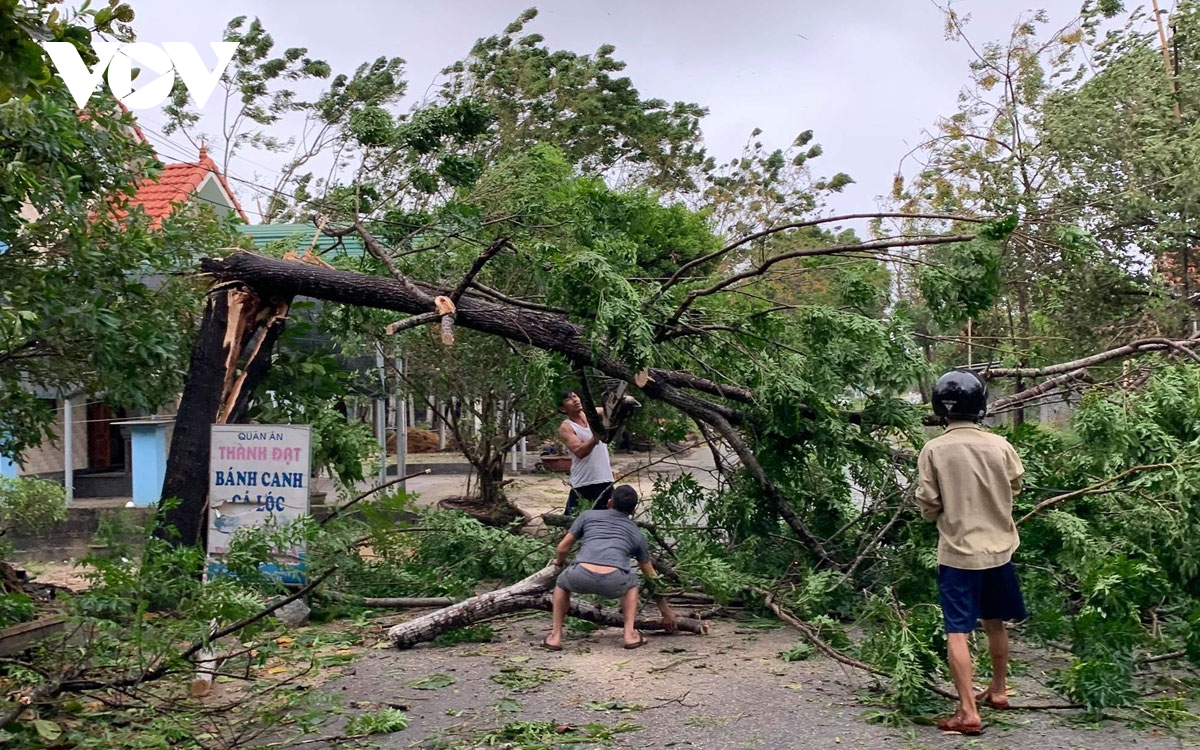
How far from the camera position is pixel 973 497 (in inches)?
196

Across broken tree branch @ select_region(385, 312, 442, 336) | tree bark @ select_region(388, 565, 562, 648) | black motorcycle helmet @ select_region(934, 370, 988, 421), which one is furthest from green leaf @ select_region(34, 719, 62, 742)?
black motorcycle helmet @ select_region(934, 370, 988, 421)

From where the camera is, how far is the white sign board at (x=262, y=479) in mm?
6332

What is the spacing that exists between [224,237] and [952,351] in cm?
684

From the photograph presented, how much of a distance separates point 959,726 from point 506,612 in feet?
10.6

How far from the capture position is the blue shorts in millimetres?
4930

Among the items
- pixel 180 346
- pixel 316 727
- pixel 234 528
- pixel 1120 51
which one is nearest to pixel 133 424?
pixel 180 346

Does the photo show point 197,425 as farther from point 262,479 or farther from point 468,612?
point 468,612

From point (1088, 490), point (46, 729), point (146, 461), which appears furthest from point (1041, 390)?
point (146, 461)

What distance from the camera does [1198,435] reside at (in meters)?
6.53

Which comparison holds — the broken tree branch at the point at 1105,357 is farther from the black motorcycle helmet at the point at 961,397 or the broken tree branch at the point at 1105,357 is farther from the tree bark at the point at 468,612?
the tree bark at the point at 468,612

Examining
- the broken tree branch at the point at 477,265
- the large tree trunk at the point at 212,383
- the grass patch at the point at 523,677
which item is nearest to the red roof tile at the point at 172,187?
the large tree trunk at the point at 212,383

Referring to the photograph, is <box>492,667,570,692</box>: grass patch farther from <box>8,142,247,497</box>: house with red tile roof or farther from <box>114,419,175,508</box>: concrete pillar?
<box>8,142,247,497</box>: house with red tile roof

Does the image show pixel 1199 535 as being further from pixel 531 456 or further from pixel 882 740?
pixel 531 456

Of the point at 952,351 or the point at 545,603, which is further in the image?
the point at 952,351
